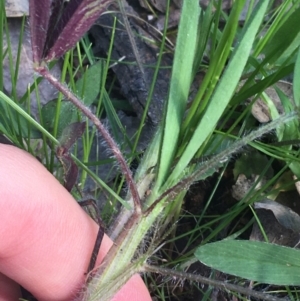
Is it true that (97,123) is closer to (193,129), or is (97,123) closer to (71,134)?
(71,134)

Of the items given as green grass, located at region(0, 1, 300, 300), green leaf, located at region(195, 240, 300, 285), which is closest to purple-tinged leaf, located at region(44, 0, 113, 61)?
green grass, located at region(0, 1, 300, 300)

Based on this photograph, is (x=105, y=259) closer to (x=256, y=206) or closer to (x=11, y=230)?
(x=11, y=230)

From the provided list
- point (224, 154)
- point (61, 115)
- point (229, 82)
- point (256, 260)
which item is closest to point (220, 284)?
point (256, 260)

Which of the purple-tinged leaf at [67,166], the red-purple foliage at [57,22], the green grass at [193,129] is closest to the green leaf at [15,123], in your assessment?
the green grass at [193,129]

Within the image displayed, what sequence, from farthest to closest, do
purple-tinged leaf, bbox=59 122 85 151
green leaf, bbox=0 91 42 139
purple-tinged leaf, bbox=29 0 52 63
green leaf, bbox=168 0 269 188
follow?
green leaf, bbox=0 91 42 139, purple-tinged leaf, bbox=59 122 85 151, green leaf, bbox=168 0 269 188, purple-tinged leaf, bbox=29 0 52 63

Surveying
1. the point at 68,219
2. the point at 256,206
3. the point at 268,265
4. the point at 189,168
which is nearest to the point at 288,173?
the point at 256,206

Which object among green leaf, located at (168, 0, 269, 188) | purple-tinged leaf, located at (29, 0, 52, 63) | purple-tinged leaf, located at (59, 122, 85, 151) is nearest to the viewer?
purple-tinged leaf, located at (29, 0, 52, 63)

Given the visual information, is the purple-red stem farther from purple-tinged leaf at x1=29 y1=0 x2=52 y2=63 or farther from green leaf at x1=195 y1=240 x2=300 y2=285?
green leaf at x1=195 y1=240 x2=300 y2=285
